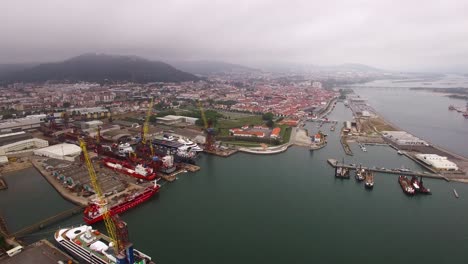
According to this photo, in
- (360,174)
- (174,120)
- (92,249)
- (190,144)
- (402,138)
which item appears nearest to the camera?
(92,249)

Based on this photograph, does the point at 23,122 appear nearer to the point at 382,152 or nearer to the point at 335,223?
the point at 335,223

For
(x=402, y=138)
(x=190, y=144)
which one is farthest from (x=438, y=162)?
(x=190, y=144)

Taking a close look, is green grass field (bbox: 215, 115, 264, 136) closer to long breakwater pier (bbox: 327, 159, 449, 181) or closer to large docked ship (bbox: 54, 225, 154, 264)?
long breakwater pier (bbox: 327, 159, 449, 181)

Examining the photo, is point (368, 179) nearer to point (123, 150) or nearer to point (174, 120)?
point (123, 150)

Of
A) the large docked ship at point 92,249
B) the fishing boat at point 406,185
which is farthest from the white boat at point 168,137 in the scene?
the fishing boat at point 406,185

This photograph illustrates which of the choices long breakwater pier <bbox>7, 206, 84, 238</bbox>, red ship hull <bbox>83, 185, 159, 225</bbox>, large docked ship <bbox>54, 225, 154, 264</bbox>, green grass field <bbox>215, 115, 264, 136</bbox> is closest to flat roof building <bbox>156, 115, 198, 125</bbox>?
green grass field <bbox>215, 115, 264, 136</bbox>

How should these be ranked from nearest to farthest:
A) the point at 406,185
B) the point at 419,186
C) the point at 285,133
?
the point at 419,186
the point at 406,185
the point at 285,133
